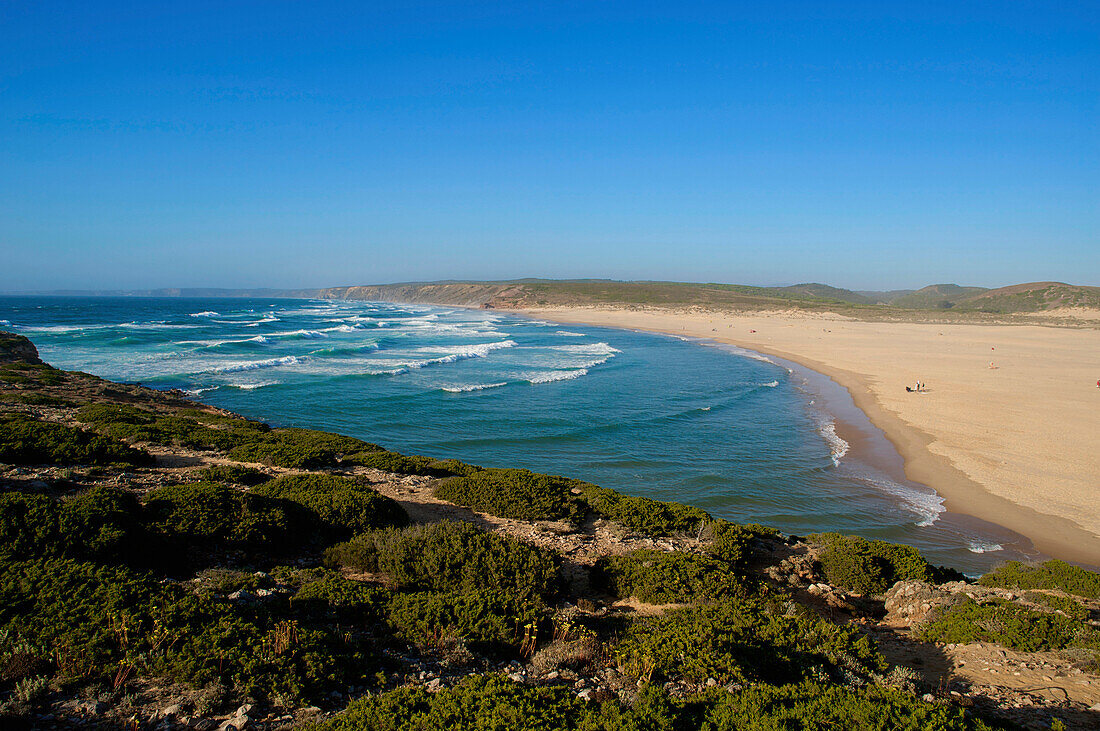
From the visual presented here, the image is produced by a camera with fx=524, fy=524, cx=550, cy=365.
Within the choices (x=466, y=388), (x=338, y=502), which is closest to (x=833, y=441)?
(x=466, y=388)

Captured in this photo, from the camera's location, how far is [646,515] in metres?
10.5

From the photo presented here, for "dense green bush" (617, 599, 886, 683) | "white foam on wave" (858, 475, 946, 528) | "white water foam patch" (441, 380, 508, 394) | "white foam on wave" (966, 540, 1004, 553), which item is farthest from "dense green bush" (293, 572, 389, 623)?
"white water foam patch" (441, 380, 508, 394)

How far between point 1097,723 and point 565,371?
Result: 32.8 metres

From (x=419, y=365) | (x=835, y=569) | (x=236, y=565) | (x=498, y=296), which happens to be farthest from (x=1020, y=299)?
(x=236, y=565)

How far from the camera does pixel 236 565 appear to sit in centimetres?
734

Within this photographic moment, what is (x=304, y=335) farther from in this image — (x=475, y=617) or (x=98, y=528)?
(x=475, y=617)

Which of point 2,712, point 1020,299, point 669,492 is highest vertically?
point 1020,299

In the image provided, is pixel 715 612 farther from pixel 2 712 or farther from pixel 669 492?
pixel 669 492

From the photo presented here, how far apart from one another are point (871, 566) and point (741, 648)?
190 inches

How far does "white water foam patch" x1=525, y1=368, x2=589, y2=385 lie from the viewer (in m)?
33.3

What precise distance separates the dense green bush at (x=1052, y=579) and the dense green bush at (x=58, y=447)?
16567 millimetres

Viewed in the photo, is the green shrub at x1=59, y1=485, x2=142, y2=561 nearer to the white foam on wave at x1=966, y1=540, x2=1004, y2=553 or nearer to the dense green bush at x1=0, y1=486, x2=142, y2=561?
the dense green bush at x1=0, y1=486, x2=142, y2=561

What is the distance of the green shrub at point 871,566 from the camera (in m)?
8.81

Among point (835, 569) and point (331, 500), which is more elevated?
point (331, 500)
